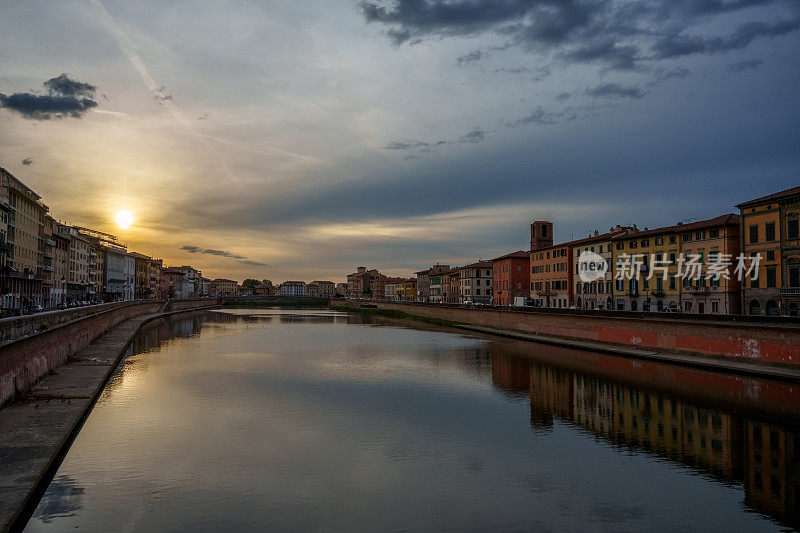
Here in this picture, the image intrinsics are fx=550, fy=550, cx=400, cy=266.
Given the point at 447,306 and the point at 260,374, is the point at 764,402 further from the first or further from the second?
the point at 447,306

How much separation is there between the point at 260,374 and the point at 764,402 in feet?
96.4

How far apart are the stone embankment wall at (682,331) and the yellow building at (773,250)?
564 inches

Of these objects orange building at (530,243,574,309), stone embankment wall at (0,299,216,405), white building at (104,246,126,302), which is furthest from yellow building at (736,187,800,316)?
white building at (104,246,126,302)

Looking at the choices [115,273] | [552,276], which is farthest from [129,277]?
[552,276]

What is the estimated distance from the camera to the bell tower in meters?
103

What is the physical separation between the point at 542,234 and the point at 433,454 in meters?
88.8

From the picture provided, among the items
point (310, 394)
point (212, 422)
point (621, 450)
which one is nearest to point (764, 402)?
point (621, 450)

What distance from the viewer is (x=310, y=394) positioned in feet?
98.8

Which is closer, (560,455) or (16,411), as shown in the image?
(560,455)

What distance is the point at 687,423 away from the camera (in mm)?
24062

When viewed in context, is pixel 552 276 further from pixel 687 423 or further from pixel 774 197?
pixel 687 423

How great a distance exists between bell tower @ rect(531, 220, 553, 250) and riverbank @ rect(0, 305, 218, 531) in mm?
82261

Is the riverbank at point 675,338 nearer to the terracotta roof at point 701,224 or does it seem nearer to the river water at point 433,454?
the river water at point 433,454

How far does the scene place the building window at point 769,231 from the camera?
4997 cm
